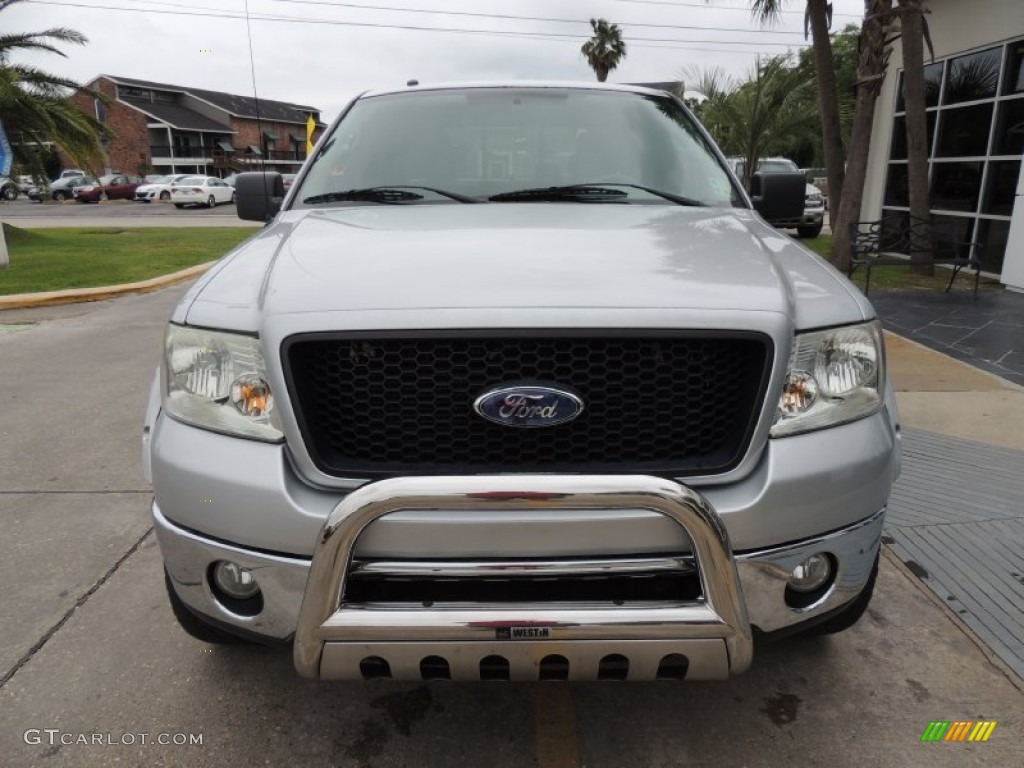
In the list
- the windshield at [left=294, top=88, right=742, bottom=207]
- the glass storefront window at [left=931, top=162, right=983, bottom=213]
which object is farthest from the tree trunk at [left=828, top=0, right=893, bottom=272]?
the windshield at [left=294, top=88, right=742, bottom=207]

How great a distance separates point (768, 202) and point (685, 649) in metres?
2.30

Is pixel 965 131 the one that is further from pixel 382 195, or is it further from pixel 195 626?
pixel 195 626

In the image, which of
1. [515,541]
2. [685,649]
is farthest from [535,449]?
[685,649]

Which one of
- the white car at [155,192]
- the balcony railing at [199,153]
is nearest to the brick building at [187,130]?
the balcony railing at [199,153]

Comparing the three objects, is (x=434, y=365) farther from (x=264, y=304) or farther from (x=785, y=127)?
(x=785, y=127)

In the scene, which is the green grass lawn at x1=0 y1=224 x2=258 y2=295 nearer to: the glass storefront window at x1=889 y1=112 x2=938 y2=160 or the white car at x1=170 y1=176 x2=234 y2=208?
the glass storefront window at x1=889 y1=112 x2=938 y2=160

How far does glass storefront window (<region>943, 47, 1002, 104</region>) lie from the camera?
10406mm

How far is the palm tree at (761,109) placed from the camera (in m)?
17.1

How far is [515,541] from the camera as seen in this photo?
171cm

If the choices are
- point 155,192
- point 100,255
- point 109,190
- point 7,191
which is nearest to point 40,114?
point 100,255

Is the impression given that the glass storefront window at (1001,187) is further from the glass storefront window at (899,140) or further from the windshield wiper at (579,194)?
the windshield wiper at (579,194)

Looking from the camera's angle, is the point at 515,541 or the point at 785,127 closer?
the point at 515,541

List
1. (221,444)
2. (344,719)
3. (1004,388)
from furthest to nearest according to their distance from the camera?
(1004,388) → (344,719) → (221,444)

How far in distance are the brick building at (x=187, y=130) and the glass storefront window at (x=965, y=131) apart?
4701cm
